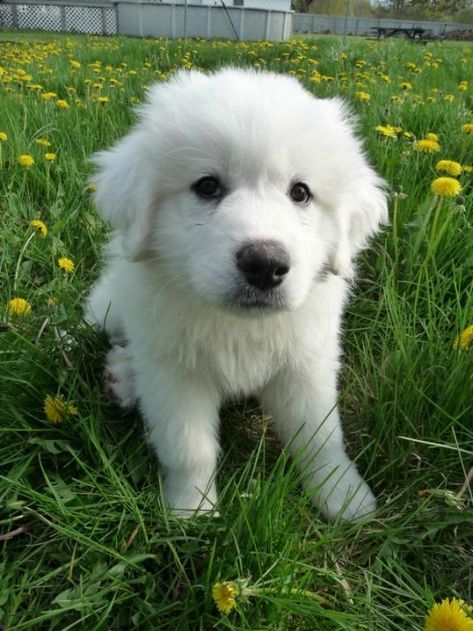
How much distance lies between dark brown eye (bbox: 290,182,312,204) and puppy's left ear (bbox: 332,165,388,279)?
0.34ft

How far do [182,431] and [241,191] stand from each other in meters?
0.67

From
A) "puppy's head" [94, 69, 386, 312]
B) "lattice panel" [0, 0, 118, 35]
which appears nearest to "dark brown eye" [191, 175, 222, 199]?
"puppy's head" [94, 69, 386, 312]

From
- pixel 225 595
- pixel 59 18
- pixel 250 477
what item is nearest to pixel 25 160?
pixel 250 477

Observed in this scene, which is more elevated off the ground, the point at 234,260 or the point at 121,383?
the point at 234,260

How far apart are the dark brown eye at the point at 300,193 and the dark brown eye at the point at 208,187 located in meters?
0.19

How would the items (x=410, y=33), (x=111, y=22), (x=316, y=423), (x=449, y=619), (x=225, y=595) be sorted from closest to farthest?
1. (x=449, y=619)
2. (x=225, y=595)
3. (x=316, y=423)
4. (x=111, y=22)
5. (x=410, y=33)

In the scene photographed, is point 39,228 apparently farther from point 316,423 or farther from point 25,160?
point 316,423

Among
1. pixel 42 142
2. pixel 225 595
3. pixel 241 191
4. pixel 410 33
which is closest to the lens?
pixel 225 595

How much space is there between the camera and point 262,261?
1336 mm

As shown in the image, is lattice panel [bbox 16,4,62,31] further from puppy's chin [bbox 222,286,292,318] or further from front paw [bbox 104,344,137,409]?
puppy's chin [bbox 222,286,292,318]

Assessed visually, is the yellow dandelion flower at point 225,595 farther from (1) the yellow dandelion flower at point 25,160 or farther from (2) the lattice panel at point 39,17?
(2) the lattice panel at point 39,17

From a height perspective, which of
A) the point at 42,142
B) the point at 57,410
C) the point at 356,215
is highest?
the point at 356,215

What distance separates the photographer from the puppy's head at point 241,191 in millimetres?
1400

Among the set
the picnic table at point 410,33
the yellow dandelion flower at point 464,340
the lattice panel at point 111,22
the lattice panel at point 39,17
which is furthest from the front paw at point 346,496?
the lattice panel at point 39,17
